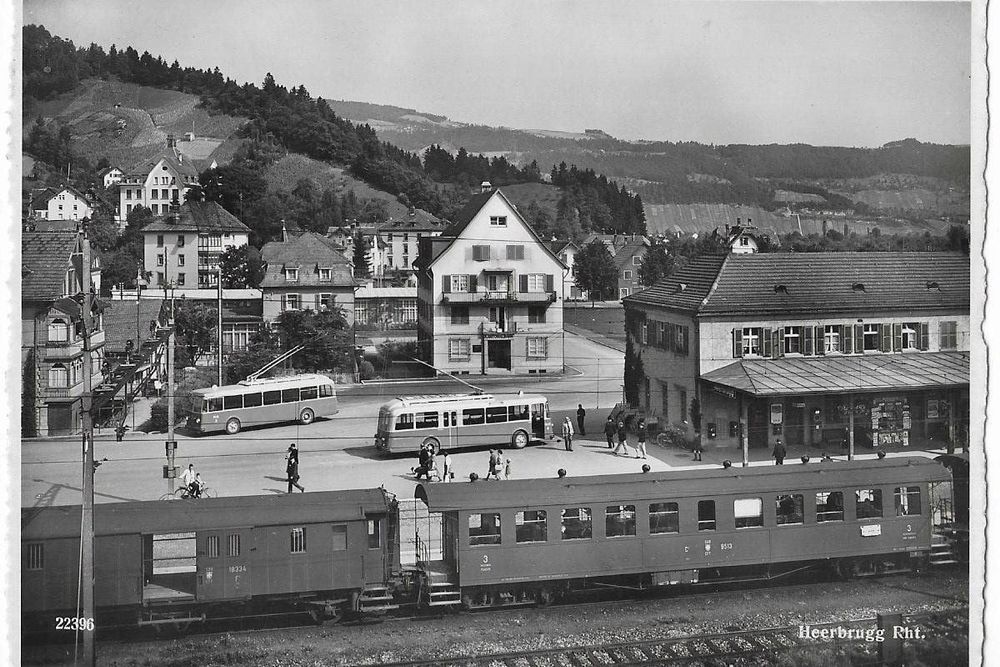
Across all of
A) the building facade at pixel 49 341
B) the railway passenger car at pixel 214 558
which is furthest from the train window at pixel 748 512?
the building facade at pixel 49 341

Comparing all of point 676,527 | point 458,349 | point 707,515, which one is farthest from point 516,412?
point 707,515

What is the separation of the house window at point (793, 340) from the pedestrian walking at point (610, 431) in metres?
→ 1.56

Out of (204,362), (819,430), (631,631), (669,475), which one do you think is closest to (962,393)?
(819,430)

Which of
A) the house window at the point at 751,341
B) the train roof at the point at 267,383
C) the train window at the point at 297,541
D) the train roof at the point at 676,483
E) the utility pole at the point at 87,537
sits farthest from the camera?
the house window at the point at 751,341

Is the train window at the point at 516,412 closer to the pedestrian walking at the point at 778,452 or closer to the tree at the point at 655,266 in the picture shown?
the tree at the point at 655,266

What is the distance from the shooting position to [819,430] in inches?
293

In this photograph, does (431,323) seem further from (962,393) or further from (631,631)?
(962,393)

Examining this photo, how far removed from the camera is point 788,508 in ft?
22.6

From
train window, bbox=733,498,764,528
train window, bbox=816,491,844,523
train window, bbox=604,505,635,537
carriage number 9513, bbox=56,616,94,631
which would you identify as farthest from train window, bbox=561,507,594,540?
carriage number 9513, bbox=56,616,94,631

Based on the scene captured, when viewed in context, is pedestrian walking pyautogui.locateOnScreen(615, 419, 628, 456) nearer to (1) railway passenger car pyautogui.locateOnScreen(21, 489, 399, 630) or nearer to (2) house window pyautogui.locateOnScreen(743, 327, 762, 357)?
(2) house window pyautogui.locateOnScreen(743, 327, 762, 357)

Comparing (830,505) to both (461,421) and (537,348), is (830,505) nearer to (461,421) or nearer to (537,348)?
(537,348)

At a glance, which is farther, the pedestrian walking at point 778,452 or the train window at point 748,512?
the pedestrian walking at point 778,452

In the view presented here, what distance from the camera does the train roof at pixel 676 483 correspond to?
6.45 m

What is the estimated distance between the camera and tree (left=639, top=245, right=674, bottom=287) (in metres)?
7.60
